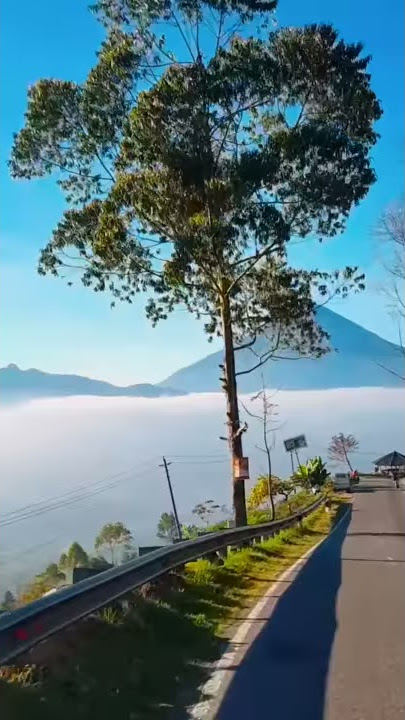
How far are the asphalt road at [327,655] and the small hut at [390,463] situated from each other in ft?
263

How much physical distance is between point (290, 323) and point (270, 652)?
668 inches

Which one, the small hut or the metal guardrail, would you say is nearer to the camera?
the metal guardrail

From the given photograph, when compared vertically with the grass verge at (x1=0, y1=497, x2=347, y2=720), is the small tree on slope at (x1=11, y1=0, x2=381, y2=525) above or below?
above

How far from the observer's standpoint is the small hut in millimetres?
91406

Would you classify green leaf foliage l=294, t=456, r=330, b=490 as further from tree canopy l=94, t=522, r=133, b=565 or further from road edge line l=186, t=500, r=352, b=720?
road edge line l=186, t=500, r=352, b=720

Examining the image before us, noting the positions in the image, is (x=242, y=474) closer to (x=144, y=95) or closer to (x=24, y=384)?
(x=144, y=95)

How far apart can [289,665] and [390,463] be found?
299 feet

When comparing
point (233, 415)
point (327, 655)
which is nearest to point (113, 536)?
point (233, 415)

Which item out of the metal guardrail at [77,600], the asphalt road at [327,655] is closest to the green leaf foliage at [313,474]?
the asphalt road at [327,655]

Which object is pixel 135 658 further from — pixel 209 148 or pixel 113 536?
pixel 113 536

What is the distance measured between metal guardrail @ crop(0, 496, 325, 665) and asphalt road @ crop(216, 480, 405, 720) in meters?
1.34

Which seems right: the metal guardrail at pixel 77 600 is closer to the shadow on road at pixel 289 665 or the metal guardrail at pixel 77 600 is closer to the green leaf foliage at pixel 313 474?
the shadow on road at pixel 289 665

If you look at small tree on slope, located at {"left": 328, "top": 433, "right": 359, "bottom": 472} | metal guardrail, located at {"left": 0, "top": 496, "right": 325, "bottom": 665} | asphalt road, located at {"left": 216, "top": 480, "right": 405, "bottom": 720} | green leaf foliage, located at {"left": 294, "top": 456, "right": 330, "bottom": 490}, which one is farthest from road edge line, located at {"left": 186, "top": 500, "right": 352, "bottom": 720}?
small tree on slope, located at {"left": 328, "top": 433, "right": 359, "bottom": 472}

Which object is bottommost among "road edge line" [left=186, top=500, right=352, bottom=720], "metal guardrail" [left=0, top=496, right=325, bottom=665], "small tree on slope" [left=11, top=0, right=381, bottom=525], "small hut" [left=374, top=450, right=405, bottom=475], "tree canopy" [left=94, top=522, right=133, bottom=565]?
"tree canopy" [left=94, top=522, right=133, bottom=565]
